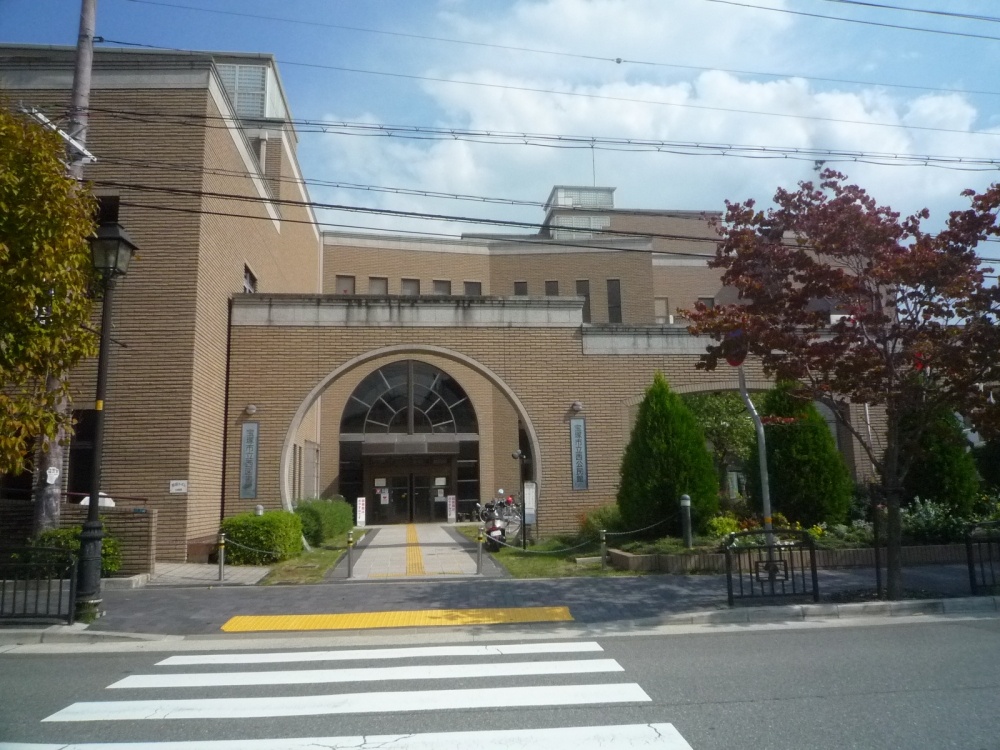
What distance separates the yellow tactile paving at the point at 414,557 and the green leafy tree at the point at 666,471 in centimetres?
440

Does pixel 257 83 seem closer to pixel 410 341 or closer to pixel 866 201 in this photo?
pixel 410 341

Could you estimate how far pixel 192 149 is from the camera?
17.0m

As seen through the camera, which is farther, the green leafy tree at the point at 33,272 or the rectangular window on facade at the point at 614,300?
the rectangular window on facade at the point at 614,300

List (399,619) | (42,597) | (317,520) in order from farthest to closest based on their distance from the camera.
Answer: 1. (317,520)
2. (42,597)
3. (399,619)

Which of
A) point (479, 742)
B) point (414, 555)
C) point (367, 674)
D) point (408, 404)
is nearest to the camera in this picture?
point (479, 742)

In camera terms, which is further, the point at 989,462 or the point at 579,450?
the point at 989,462

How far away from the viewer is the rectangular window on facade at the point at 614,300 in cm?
3594

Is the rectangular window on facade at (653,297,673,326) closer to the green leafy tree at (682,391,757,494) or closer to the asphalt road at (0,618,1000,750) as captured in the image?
the green leafy tree at (682,391,757,494)

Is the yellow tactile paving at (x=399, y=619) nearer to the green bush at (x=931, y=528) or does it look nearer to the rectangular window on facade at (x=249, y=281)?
the green bush at (x=931, y=528)

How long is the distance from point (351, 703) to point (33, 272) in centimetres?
604

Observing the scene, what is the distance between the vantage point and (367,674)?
7668mm

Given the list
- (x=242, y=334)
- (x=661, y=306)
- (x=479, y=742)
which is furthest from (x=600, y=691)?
(x=661, y=306)

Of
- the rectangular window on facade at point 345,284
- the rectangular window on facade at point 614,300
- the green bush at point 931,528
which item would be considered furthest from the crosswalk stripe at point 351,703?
the rectangular window on facade at point 345,284

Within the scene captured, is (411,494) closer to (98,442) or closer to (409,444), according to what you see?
(409,444)
